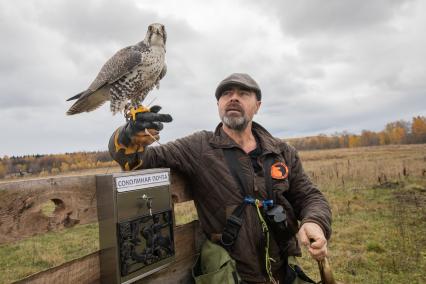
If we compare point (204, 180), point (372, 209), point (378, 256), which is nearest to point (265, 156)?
point (204, 180)

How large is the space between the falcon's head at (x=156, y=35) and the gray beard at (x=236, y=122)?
990 mm

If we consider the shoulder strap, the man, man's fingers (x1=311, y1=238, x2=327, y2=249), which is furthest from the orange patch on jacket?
man's fingers (x1=311, y1=238, x2=327, y2=249)

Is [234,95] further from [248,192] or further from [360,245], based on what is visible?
[360,245]

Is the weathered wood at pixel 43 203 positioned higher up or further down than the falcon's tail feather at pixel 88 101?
further down

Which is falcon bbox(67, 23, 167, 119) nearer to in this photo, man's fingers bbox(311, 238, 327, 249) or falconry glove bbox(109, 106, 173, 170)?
falconry glove bbox(109, 106, 173, 170)

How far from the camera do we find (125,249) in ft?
5.89

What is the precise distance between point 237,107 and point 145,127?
1.42 m

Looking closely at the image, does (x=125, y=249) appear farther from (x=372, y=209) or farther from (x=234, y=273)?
(x=372, y=209)

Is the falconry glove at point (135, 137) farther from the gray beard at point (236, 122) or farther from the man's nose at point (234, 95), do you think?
the man's nose at point (234, 95)

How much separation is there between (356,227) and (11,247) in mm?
8831

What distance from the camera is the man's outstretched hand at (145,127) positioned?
1.93 meters

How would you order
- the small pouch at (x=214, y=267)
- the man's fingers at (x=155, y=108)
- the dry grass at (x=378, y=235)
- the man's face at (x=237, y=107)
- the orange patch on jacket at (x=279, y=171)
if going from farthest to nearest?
the dry grass at (x=378, y=235)
the man's face at (x=237, y=107)
the orange patch on jacket at (x=279, y=171)
the small pouch at (x=214, y=267)
the man's fingers at (x=155, y=108)

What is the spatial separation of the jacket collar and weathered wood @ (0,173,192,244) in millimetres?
1252

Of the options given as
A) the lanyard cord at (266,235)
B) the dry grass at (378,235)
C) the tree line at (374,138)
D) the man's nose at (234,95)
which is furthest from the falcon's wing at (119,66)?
the tree line at (374,138)
